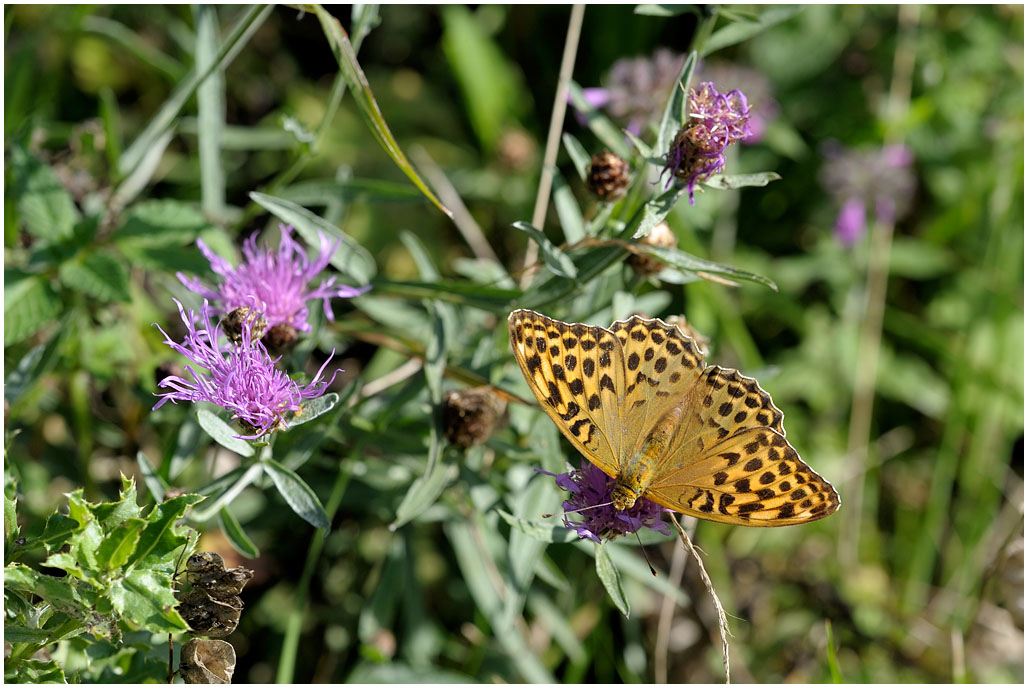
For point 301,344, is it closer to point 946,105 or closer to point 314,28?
point 314,28

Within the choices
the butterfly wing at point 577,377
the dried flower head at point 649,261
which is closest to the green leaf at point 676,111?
the dried flower head at point 649,261

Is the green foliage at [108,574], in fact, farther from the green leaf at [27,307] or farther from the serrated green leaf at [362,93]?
the serrated green leaf at [362,93]

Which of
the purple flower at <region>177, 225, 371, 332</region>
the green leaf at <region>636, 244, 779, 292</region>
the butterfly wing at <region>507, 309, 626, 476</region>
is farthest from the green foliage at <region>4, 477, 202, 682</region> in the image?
the green leaf at <region>636, 244, 779, 292</region>

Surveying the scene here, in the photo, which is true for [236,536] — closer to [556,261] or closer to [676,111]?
[556,261]

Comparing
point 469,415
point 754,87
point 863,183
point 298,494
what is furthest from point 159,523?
point 863,183

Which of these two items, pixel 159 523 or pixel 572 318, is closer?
pixel 159 523

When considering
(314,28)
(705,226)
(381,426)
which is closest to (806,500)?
(381,426)
